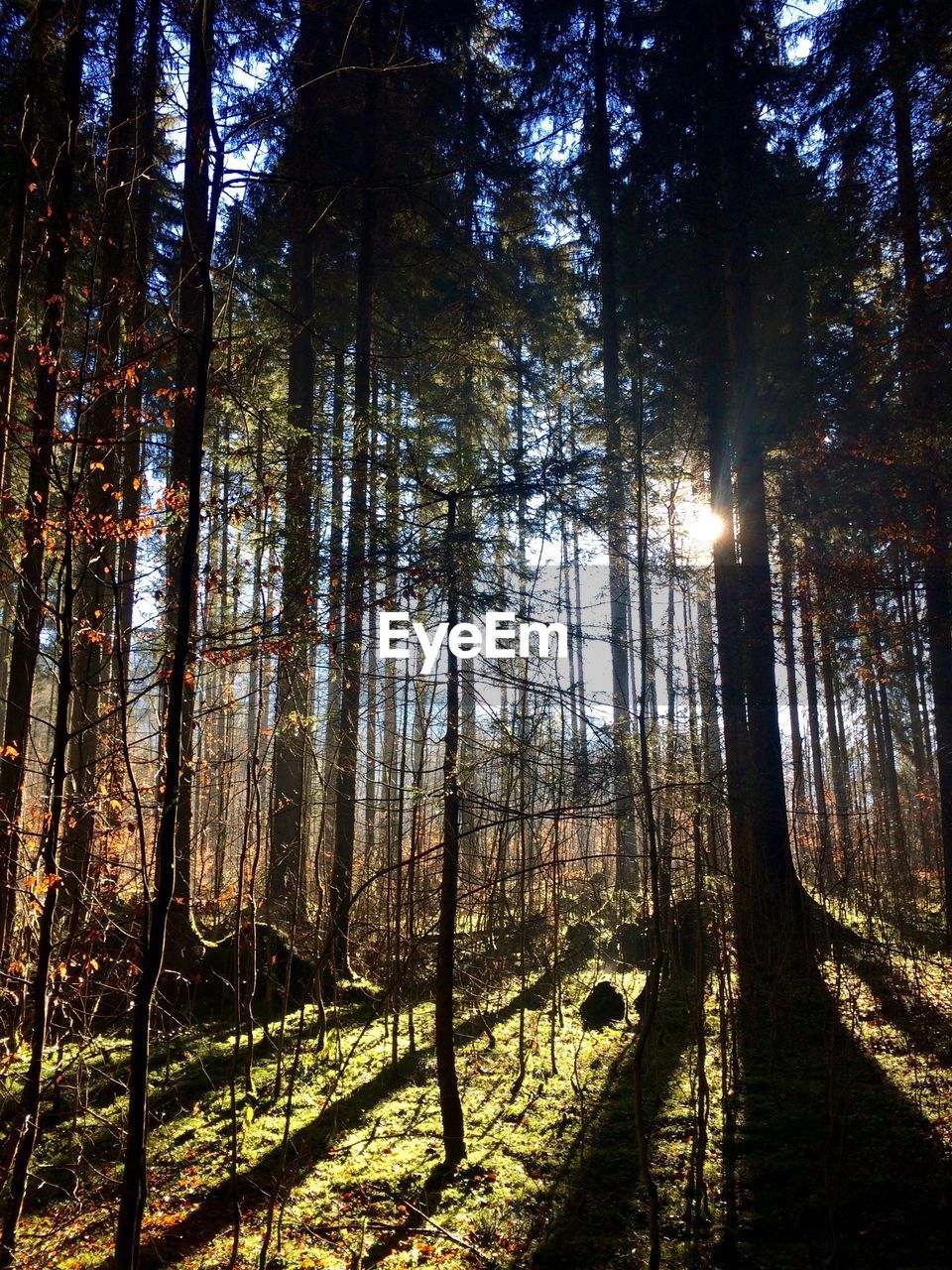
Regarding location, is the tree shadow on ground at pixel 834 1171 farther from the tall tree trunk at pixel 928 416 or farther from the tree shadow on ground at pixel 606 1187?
the tall tree trunk at pixel 928 416

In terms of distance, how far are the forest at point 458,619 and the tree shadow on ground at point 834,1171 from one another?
0.03 m

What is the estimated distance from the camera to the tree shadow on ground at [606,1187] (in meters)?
3.95

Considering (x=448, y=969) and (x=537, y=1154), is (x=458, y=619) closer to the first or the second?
(x=448, y=969)

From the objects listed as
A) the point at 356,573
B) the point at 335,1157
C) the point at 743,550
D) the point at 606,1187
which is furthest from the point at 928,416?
the point at 335,1157

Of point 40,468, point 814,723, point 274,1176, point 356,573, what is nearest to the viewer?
point 40,468

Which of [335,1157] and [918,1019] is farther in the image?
[918,1019]

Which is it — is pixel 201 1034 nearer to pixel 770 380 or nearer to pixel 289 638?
pixel 289 638

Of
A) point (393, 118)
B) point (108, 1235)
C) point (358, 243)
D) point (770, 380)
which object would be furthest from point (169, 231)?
point (108, 1235)

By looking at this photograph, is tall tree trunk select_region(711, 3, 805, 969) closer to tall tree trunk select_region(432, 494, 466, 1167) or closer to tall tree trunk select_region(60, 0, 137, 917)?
tall tree trunk select_region(432, 494, 466, 1167)

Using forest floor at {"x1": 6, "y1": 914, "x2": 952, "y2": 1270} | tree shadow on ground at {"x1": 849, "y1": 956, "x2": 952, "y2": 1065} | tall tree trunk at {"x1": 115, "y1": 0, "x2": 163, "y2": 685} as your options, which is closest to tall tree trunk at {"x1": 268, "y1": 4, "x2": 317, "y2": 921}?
tall tree trunk at {"x1": 115, "y1": 0, "x2": 163, "y2": 685}

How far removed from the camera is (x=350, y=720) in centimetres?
646

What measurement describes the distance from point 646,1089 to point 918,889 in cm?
1133

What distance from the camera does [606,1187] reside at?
4562 mm

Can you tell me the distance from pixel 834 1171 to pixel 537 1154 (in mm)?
1779
